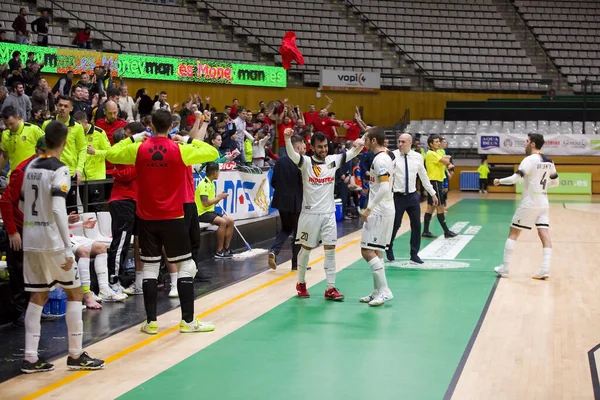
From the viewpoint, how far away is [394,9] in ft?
113

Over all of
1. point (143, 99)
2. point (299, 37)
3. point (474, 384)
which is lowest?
point (474, 384)

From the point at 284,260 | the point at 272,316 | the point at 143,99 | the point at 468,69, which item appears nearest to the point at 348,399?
the point at 272,316

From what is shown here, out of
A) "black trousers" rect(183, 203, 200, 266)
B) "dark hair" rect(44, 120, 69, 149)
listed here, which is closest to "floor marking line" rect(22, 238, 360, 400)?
"black trousers" rect(183, 203, 200, 266)

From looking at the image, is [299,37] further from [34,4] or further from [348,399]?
[348,399]

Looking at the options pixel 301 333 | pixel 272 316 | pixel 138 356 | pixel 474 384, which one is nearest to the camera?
pixel 474 384

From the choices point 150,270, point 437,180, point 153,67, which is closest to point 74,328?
point 150,270

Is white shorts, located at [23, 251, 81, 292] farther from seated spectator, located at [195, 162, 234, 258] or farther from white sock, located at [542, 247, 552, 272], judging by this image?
white sock, located at [542, 247, 552, 272]

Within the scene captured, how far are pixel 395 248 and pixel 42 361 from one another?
8.65 metres

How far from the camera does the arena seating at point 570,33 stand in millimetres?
33344

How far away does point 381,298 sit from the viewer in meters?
9.50

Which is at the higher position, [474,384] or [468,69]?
[468,69]

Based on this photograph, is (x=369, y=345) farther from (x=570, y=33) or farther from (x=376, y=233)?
(x=570, y=33)

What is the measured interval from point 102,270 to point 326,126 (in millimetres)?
12788

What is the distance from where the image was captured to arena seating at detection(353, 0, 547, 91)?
32812 mm
